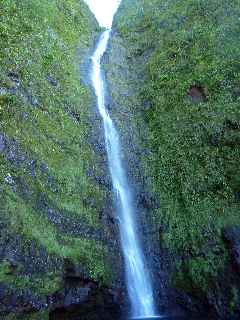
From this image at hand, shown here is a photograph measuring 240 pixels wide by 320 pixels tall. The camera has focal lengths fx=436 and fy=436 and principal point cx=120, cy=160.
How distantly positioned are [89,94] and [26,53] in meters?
3.42

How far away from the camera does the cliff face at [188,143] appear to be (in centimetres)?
1351

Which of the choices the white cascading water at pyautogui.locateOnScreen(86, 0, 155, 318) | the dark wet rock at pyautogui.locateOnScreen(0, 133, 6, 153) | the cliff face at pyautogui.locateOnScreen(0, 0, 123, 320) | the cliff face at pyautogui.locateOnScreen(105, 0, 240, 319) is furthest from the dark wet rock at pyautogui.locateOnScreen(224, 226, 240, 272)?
the dark wet rock at pyautogui.locateOnScreen(0, 133, 6, 153)

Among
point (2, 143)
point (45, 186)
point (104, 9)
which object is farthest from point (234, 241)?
point (104, 9)

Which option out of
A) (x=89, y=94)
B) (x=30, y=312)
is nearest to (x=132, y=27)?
(x=89, y=94)

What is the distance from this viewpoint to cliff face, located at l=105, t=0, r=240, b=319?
1351cm

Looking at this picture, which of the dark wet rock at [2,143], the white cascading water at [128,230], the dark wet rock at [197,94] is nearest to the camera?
the dark wet rock at [2,143]

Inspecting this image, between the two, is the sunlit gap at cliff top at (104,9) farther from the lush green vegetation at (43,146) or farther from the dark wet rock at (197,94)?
the dark wet rock at (197,94)

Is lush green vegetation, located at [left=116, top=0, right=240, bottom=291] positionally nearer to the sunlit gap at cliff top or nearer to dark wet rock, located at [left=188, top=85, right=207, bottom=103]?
dark wet rock, located at [left=188, top=85, right=207, bottom=103]

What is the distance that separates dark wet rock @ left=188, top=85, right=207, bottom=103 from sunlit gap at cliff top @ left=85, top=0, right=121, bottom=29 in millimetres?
15702

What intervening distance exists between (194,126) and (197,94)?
201 cm

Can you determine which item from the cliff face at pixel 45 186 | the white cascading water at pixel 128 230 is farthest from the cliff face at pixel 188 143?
the cliff face at pixel 45 186

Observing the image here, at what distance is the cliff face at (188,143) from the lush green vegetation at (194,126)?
0.04m

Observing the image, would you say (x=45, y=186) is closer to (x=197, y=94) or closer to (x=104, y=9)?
(x=197, y=94)

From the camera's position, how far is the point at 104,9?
112ft
